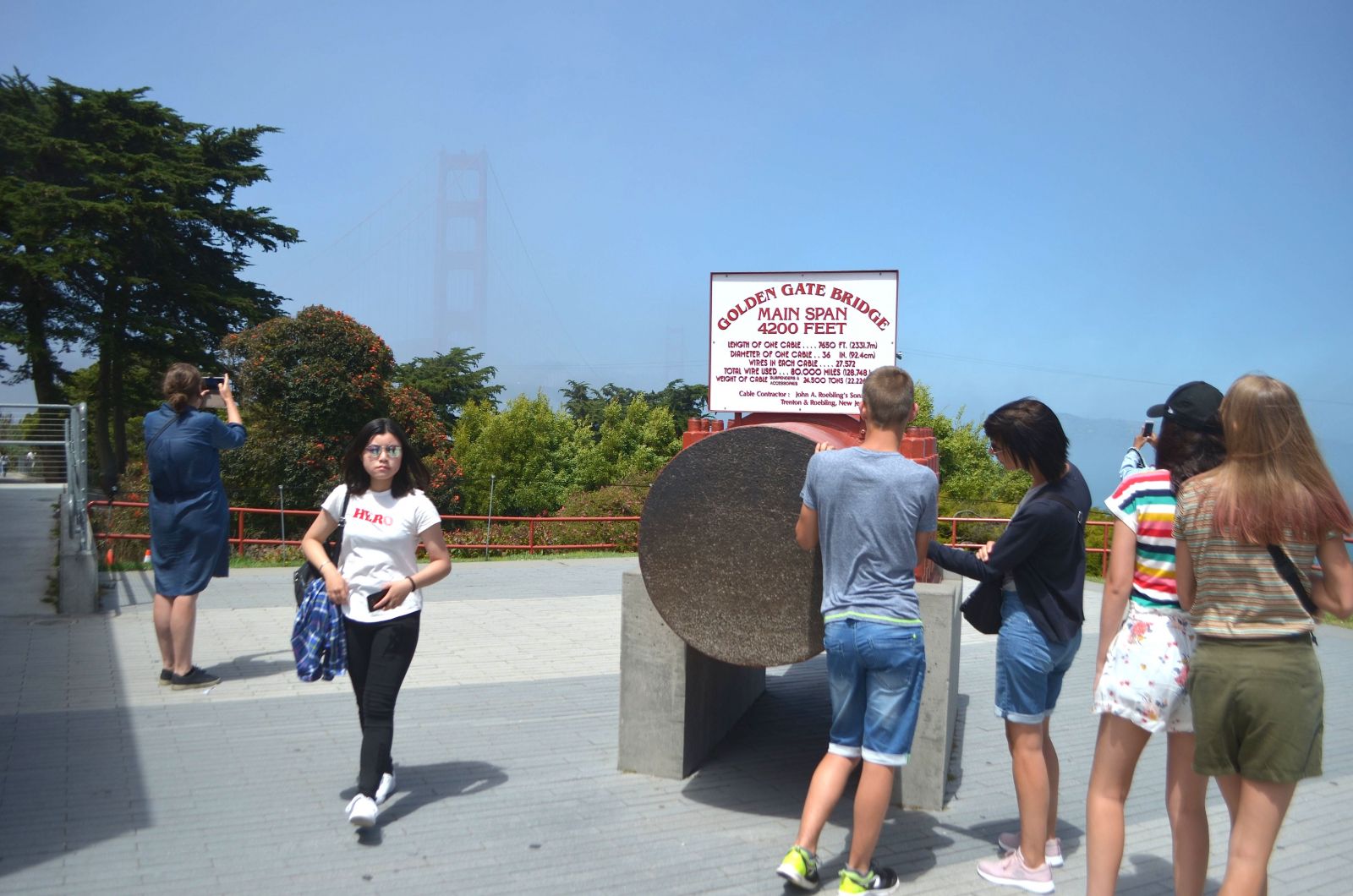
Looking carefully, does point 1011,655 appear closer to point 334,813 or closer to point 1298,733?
point 1298,733

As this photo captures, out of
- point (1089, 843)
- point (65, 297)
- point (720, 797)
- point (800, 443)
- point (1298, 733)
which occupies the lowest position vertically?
point (720, 797)

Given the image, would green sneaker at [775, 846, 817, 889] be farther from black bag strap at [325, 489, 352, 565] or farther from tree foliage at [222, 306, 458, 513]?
tree foliage at [222, 306, 458, 513]

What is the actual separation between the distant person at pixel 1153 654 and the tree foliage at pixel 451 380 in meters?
44.9

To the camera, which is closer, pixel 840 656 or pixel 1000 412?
pixel 840 656

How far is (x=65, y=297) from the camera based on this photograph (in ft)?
108

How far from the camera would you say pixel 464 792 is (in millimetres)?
4836

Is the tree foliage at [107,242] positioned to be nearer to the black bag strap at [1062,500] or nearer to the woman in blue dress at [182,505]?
the woman in blue dress at [182,505]

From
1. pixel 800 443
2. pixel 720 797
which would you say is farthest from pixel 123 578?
pixel 800 443

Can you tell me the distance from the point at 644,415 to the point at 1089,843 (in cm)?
3982

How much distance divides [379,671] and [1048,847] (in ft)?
9.53

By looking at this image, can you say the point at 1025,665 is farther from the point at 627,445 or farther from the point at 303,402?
the point at 627,445

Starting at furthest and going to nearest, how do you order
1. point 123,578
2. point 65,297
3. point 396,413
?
1. point 65,297
2. point 396,413
3. point 123,578

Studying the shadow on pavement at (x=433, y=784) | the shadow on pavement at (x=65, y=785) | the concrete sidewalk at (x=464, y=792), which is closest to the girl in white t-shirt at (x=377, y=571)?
the shadow on pavement at (x=433, y=784)

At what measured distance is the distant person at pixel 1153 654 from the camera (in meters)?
3.29
